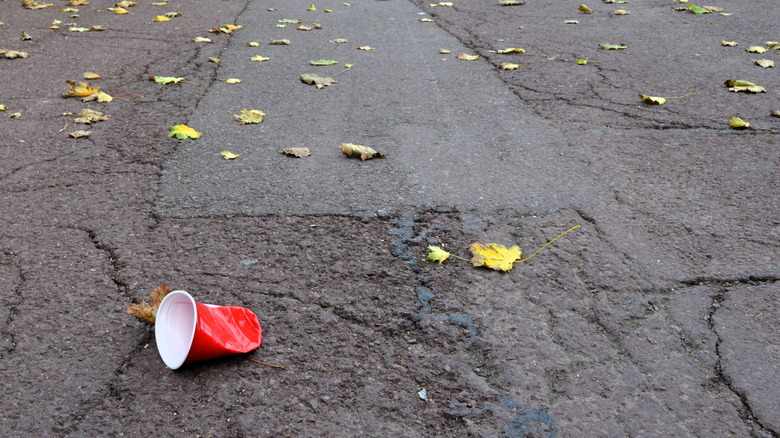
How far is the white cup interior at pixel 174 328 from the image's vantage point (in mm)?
1803

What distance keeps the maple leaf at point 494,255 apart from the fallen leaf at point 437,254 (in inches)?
4.1

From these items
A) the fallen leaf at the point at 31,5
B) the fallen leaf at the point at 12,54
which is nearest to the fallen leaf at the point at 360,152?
the fallen leaf at the point at 12,54

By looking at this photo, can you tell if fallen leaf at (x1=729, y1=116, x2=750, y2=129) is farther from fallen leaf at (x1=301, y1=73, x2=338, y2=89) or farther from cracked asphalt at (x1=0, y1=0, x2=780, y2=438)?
fallen leaf at (x1=301, y1=73, x2=338, y2=89)

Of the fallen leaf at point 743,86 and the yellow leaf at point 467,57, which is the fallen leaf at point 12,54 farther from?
the fallen leaf at point 743,86

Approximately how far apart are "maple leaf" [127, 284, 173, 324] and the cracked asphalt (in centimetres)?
6

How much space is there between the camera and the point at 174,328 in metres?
1.91

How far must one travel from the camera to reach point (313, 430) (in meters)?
1.62

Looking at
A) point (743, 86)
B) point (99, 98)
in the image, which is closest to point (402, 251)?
point (99, 98)

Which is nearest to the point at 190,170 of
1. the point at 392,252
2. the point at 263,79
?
the point at 392,252

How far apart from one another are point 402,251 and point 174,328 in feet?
2.93

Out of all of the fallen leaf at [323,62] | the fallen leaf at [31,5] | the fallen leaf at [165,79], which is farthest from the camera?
the fallen leaf at [31,5]

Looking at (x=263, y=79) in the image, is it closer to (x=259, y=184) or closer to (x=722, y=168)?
(x=259, y=184)

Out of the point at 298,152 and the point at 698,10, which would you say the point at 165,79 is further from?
the point at 698,10

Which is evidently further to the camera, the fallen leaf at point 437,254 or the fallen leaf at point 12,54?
the fallen leaf at point 12,54
